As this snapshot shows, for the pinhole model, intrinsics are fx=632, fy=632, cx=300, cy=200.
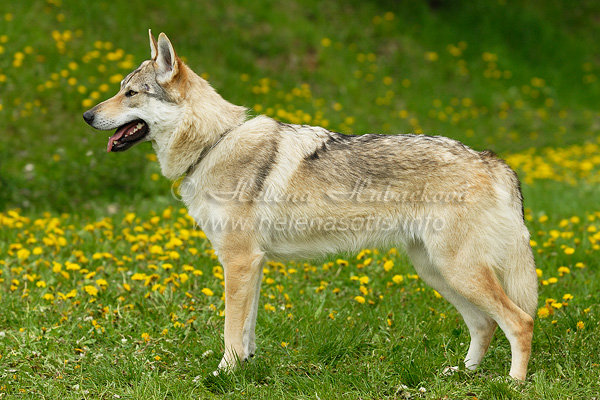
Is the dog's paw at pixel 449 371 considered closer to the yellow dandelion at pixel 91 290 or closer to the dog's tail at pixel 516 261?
the dog's tail at pixel 516 261

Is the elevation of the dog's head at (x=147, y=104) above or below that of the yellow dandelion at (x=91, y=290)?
above

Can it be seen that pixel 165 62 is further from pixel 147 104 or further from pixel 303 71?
pixel 303 71

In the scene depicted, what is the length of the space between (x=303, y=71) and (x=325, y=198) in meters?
8.39

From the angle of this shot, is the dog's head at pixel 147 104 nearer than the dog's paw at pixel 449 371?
No

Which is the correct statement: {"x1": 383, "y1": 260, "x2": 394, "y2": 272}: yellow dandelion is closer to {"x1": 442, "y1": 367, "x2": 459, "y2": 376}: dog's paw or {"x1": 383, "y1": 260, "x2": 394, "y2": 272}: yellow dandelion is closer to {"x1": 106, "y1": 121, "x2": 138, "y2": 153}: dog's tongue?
{"x1": 442, "y1": 367, "x2": 459, "y2": 376}: dog's paw

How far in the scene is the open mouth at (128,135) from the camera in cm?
430

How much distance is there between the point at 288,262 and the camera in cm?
573

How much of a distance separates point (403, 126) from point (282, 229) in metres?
8.00

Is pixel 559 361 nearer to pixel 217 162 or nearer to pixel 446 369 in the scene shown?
pixel 446 369

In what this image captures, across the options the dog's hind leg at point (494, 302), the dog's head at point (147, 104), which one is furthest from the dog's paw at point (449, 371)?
the dog's head at point (147, 104)

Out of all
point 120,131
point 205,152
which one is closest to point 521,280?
point 205,152

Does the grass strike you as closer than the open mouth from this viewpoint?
Yes

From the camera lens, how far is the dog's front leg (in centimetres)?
407

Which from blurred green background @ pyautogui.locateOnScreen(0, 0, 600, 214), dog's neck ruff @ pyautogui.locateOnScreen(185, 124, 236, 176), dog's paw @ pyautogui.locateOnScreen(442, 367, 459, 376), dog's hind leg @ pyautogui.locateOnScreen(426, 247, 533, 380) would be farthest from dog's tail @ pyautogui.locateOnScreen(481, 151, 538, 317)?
blurred green background @ pyautogui.locateOnScreen(0, 0, 600, 214)
